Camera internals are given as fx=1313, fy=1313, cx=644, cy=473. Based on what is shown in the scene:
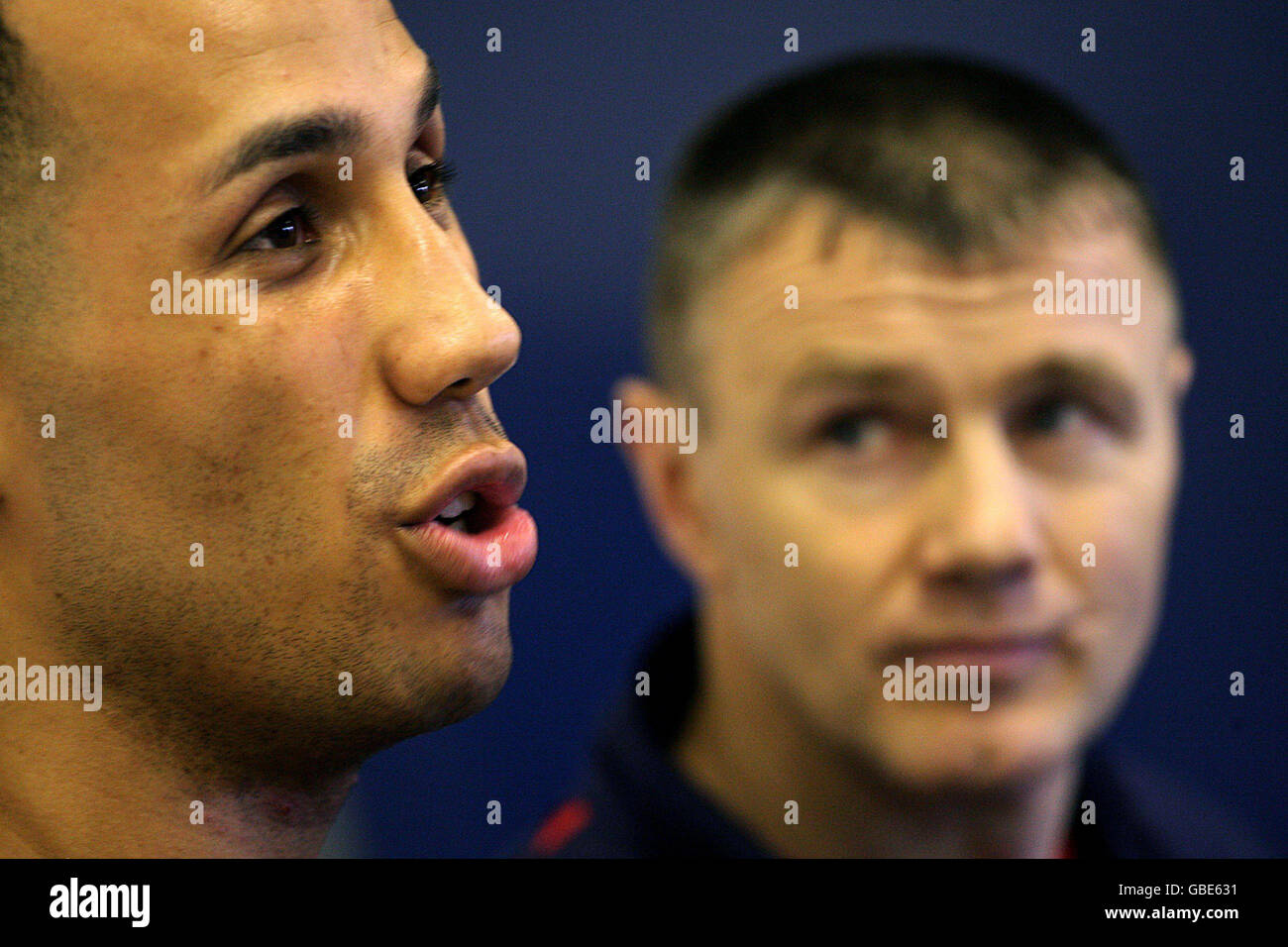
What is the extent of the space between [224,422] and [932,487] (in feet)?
2.12

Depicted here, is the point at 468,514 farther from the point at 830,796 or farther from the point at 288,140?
the point at 830,796

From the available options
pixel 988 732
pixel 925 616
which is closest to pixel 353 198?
pixel 925 616

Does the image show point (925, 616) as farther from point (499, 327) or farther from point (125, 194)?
point (125, 194)

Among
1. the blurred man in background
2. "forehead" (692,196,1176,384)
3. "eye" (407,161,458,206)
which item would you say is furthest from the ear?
"eye" (407,161,458,206)

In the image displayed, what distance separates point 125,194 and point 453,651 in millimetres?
363

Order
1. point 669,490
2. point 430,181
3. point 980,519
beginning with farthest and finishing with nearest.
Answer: point 669,490, point 980,519, point 430,181

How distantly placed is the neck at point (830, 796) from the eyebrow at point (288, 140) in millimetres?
674

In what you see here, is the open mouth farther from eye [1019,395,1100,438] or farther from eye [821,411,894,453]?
eye [1019,395,1100,438]

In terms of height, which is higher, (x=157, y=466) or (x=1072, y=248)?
(x=1072, y=248)

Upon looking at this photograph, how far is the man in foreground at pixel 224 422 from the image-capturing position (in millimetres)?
827

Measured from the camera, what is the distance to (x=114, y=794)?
91 cm

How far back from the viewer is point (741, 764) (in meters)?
1.31

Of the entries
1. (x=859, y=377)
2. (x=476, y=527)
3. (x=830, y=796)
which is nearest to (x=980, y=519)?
(x=859, y=377)

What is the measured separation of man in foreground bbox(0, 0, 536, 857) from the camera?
2.71 feet
